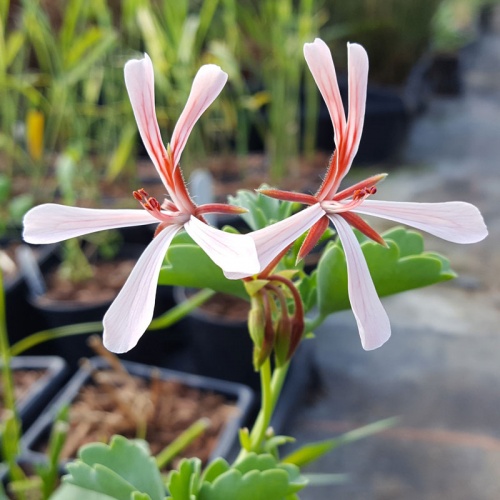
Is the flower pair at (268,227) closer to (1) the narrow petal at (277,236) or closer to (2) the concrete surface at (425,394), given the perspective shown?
(1) the narrow petal at (277,236)

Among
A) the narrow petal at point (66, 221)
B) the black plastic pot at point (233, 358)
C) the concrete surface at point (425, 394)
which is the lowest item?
the concrete surface at point (425, 394)

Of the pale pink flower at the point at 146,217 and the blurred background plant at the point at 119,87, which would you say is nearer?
the pale pink flower at the point at 146,217

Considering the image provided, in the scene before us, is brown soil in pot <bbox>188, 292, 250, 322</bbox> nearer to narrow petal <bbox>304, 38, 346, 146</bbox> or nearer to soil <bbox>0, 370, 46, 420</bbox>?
soil <bbox>0, 370, 46, 420</bbox>

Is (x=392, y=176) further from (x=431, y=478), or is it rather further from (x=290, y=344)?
(x=290, y=344)

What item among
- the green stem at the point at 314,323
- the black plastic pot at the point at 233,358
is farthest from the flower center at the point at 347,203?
the black plastic pot at the point at 233,358

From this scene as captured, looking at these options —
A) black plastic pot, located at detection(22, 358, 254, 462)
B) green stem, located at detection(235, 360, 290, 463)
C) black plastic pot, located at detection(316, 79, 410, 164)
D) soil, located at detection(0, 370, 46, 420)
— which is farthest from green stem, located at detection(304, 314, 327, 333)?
black plastic pot, located at detection(316, 79, 410, 164)

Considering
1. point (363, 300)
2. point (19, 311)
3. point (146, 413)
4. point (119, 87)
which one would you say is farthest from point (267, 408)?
point (119, 87)

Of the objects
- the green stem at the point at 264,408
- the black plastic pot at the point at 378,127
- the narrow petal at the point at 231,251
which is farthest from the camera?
the black plastic pot at the point at 378,127

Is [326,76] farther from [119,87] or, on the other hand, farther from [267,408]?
[119,87]
